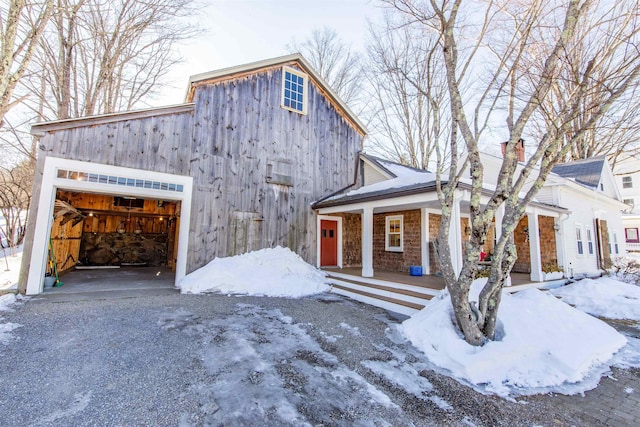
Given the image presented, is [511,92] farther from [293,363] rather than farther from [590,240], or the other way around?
[590,240]

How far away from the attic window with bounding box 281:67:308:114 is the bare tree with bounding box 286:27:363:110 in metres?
9.05

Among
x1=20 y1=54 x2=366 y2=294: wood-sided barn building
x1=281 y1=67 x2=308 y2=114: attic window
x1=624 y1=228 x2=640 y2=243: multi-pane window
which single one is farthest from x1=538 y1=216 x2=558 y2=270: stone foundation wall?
x1=624 y1=228 x2=640 y2=243: multi-pane window

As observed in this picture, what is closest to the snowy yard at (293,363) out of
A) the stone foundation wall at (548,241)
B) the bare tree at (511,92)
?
the bare tree at (511,92)

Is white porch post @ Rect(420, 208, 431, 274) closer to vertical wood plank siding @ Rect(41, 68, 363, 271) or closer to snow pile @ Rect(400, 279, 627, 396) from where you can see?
vertical wood plank siding @ Rect(41, 68, 363, 271)

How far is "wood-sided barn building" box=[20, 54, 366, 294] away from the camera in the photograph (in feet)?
20.4

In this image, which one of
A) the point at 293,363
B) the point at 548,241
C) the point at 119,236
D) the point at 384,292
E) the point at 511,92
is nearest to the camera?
→ the point at 293,363

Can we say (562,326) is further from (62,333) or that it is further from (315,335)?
(62,333)

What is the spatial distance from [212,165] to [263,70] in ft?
12.2

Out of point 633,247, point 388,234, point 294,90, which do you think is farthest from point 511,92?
point 633,247

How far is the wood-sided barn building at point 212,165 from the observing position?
6215 millimetres

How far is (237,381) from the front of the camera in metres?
2.84

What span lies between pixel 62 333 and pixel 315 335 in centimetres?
368

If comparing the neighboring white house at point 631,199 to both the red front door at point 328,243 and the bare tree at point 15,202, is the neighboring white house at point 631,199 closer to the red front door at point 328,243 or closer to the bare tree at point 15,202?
the red front door at point 328,243

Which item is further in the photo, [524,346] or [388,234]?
[388,234]
